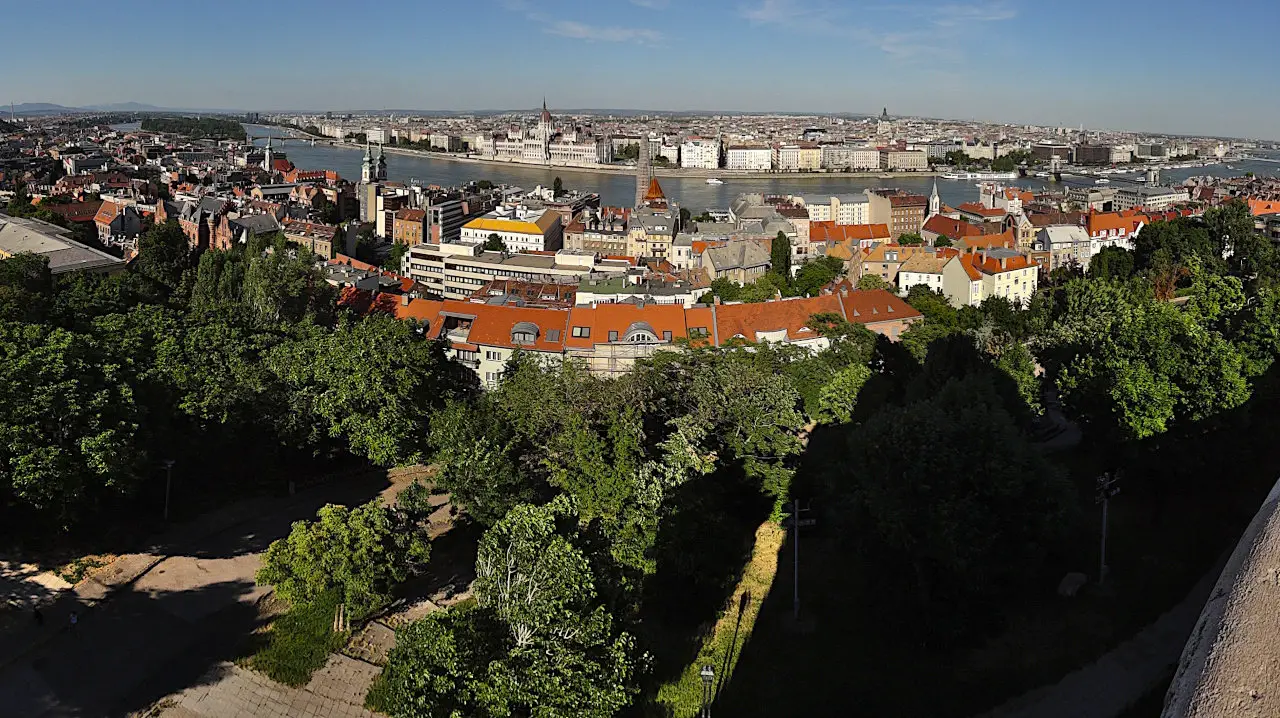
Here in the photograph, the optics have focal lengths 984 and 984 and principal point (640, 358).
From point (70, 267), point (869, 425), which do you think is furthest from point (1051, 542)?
point (70, 267)

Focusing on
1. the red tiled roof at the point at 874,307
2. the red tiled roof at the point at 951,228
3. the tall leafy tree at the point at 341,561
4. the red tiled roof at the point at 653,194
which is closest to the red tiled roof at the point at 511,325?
the red tiled roof at the point at 874,307

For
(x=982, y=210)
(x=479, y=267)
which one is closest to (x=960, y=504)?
(x=479, y=267)

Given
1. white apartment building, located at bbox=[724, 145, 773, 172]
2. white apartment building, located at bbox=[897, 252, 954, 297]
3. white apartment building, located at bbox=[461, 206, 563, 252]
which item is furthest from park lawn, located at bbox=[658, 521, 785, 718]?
white apartment building, located at bbox=[724, 145, 773, 172]

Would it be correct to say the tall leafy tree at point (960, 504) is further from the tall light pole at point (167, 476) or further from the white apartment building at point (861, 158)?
the white apartment building at point (861, 158)

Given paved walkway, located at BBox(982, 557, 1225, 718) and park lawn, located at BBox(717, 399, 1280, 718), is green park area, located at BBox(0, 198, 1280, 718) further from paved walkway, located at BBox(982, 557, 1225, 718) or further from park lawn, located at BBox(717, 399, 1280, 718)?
paved walkway, located at BBox(982, 557, 1225, 718)

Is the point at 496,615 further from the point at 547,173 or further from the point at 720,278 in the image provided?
the point at 547,173

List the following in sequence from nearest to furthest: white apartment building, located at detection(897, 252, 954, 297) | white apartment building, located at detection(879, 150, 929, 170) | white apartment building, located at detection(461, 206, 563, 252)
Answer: white apartment building, located at detection(897, 252, 954, 297), white apartment building, located at detection(461, 206, 563, 252), white apartment building, located at detection(879, 150, 929, 170)
